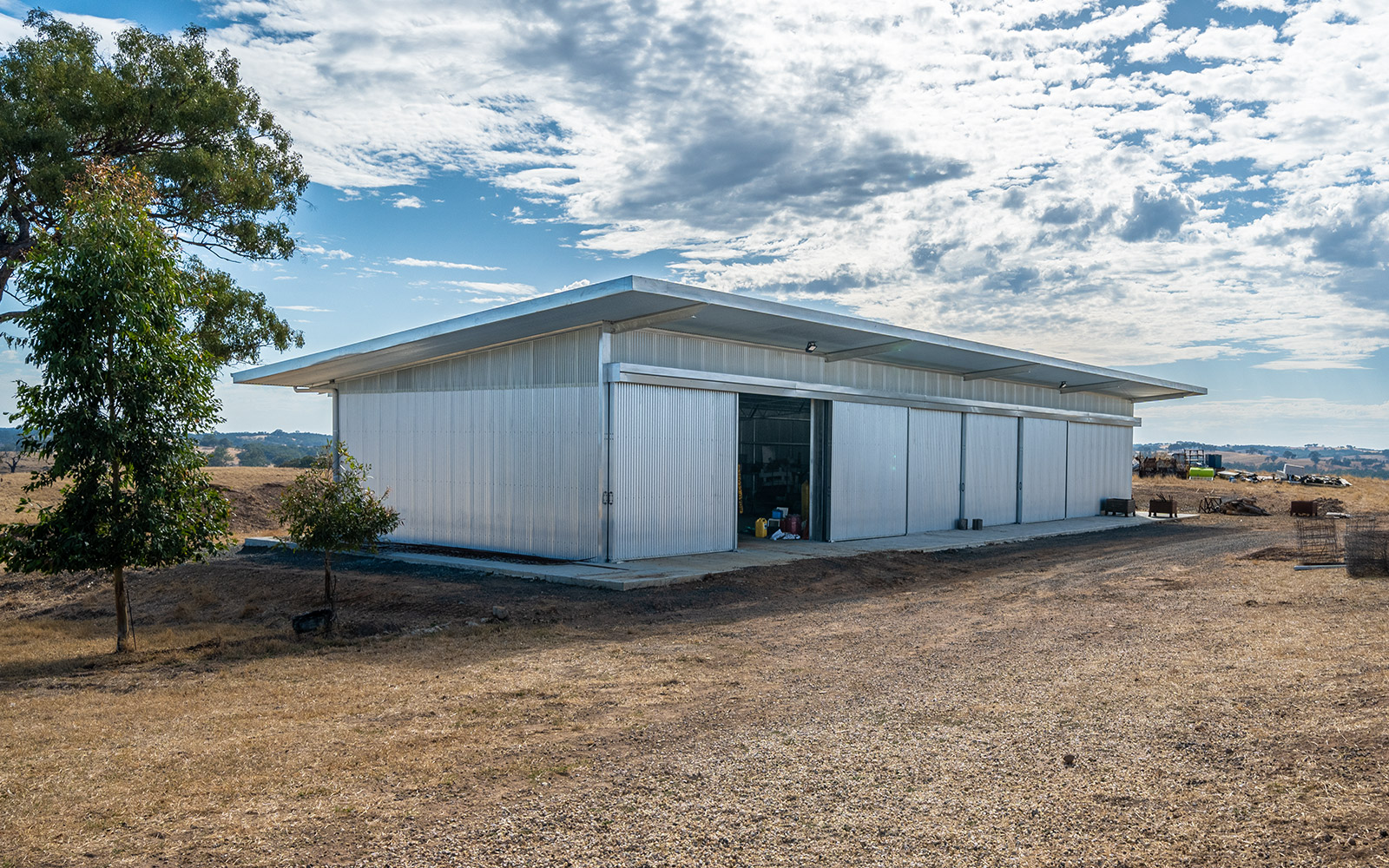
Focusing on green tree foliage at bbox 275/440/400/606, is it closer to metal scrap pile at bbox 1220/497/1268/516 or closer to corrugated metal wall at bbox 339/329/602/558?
corrugated metal wall at bbox 339/329/602/558

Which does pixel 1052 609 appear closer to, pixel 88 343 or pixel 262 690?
pixel 262 690

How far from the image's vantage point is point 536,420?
687 inches

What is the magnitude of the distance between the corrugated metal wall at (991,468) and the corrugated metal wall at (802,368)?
79 centimetres

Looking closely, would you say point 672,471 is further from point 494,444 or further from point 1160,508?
point 1160,508

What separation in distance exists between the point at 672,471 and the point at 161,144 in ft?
44.7

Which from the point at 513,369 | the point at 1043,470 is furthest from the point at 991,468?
the point at 513,369

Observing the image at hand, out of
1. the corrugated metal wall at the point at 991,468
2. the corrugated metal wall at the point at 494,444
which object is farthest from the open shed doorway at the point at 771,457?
the corrugated metal wall at the point at 494,444

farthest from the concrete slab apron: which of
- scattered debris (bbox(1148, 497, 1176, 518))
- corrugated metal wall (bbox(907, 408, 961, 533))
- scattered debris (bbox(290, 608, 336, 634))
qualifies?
scattered debris (bbox(1148, 497, 1176, 518))

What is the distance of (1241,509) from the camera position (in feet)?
116

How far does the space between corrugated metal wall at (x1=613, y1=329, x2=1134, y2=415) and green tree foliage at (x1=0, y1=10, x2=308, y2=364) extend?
28.9 feet

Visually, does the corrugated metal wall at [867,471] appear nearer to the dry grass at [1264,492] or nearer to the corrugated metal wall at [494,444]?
the corrugated metal wall at [494,444]

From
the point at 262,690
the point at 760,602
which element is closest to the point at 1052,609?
the point at 760,602

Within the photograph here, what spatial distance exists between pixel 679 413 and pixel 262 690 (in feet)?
33.7

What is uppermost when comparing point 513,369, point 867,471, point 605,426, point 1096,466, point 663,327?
point 663,327
